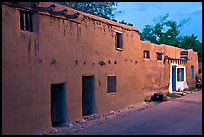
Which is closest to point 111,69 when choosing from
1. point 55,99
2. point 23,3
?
point 55,99

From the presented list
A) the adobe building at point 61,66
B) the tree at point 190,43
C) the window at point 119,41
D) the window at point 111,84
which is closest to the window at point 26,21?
the adobe building at point 61,66

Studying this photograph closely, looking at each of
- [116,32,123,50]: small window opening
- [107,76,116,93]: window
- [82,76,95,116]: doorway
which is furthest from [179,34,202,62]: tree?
[82,76,95,116]: doorway

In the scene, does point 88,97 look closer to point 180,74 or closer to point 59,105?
point 59,105

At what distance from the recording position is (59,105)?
1130 cm

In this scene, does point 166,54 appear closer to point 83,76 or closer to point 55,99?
point 83,76

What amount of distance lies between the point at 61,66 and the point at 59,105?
1.63 m

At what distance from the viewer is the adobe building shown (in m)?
8.84

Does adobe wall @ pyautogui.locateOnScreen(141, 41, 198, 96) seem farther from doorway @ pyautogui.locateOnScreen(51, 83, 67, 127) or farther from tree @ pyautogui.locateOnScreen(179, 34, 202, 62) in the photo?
tree @ pyautogui.locateOnScreen(179, 34, 202, 62)

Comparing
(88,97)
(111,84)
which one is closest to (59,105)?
(88,97)

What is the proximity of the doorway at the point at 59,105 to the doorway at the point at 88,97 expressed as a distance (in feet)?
5.92

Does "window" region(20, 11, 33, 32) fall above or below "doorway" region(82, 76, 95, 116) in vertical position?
above

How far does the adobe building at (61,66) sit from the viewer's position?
884 centimetres

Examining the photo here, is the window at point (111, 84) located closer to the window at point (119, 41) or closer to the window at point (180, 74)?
the window at point (119, 41)

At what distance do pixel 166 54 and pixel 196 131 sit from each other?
1313cm
